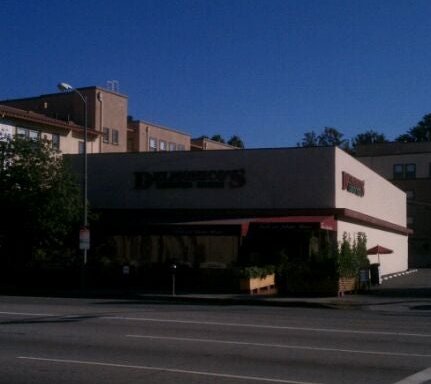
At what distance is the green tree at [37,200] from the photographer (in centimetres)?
3416

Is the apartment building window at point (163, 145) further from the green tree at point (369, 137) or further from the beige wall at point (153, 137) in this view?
the green tree at point (369, 137)

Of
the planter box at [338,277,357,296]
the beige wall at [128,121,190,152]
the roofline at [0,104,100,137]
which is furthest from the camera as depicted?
the beige wall at [128,121,190,152]

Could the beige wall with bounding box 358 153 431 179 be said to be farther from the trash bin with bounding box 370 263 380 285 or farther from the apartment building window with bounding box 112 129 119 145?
the trash bin with bounding box 370 263 380 285

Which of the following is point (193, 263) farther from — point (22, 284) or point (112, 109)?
point (112, 109)

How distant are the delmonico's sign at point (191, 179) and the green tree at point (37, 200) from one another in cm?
366

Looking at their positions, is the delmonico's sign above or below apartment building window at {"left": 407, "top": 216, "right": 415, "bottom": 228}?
above

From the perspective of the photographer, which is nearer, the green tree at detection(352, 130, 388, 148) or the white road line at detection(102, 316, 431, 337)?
the white road line at detection(102, 316, 431, 337)

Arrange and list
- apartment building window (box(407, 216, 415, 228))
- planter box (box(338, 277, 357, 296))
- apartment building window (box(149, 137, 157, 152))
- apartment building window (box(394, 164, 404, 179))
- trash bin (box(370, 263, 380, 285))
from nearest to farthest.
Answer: planter box (box(338, 277, 357, 296)), trash bin (box(370, 263, 380, 285)), apartment building window (box(149, 137, 157, 152)), apartment building window (box(407, 216, 415, 228)), apartment building window (box(394, 164, 404, 179))

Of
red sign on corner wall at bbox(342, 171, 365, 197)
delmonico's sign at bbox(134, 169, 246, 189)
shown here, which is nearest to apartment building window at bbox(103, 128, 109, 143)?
delmonico's sign at bbox(134, 169, 246, 189)

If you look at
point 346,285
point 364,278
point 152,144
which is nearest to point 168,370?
point 346,285

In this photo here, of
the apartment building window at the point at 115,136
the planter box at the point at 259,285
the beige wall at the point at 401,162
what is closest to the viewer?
the planter box at the point at 259,285

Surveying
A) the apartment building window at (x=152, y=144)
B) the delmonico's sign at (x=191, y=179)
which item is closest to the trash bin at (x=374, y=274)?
the delmonico's sign at (x=191, y=179)

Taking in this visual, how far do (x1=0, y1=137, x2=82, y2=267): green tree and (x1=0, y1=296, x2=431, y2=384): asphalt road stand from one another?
1199cm

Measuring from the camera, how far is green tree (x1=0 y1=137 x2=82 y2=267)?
34.2m
